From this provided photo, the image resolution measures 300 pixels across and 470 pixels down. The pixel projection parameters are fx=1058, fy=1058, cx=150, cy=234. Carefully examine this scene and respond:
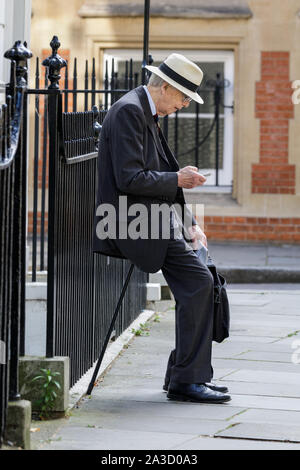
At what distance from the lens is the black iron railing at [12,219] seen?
4.19 metres

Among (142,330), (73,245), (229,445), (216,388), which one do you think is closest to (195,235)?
(73,245)

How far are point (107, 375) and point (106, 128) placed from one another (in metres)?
1.53

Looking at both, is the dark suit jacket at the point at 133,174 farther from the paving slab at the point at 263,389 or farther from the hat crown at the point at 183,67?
the paving slab at the point at 263,389

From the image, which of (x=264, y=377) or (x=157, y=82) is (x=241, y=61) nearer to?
(x=264, y=377)

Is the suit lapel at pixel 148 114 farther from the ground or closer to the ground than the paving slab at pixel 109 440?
farther from the ground

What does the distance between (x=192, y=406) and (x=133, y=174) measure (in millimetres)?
1224

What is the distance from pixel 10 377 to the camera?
4.40m

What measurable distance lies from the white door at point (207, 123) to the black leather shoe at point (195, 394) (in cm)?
888

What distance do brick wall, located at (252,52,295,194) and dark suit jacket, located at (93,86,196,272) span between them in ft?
28.3

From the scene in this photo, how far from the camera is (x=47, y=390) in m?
4.95

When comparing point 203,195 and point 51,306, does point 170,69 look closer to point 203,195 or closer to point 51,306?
point 51,306

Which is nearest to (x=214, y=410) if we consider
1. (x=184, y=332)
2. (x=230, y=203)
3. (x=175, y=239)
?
(x=184, y=332)

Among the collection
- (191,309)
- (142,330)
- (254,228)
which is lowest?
(142,330)

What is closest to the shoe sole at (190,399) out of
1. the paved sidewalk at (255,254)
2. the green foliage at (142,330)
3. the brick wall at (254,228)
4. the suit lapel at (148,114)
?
the suit lapel at (148,114)
